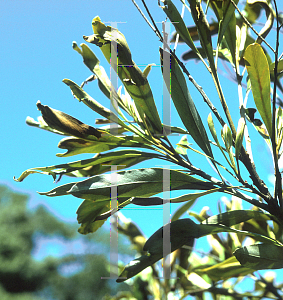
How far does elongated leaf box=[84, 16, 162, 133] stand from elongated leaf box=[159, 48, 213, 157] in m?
0.04

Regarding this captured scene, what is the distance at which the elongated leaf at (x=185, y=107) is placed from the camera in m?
0.44

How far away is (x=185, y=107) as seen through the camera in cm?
47

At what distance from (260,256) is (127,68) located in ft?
1.12

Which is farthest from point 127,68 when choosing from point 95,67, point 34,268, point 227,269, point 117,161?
point 34,268

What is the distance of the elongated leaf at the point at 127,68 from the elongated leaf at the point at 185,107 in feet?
0.12

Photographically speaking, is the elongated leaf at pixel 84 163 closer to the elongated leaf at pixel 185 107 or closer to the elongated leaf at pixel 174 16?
the elongated leaf at pixel 185 107

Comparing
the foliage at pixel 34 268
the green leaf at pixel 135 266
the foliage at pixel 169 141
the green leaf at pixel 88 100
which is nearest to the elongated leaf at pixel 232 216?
the foliage at pixel 169 141

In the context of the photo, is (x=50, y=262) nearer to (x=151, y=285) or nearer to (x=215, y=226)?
(x=151, y=285)

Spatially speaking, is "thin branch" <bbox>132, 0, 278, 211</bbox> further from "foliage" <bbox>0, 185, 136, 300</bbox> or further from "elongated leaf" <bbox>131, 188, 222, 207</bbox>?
"foliage" <bbox>0, 185, 136, 300</bbox>

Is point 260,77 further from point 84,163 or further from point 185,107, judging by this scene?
point 84,163

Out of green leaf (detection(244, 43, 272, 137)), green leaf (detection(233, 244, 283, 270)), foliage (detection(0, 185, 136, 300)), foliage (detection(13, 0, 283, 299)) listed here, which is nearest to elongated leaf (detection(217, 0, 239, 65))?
foliage (detection(13, 0, 283, 299))

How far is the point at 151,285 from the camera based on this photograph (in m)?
1.02

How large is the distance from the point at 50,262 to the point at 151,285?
31.3 ft

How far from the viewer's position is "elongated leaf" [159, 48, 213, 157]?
44 cm
